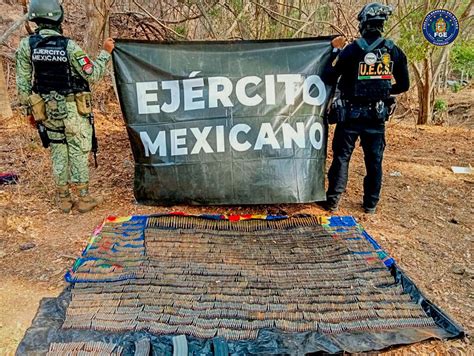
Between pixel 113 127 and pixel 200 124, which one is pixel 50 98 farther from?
pixel 113 127

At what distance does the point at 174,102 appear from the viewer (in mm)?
3871

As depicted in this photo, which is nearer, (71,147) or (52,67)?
(52,67)

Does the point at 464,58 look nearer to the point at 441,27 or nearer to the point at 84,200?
the point at 441,27

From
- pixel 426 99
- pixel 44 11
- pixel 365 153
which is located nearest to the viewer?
pixel 44 11

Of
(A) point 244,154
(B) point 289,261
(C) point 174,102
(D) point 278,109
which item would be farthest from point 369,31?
(B) point 289,261

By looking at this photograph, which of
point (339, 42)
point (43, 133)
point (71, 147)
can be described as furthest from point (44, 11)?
point (339, 42)

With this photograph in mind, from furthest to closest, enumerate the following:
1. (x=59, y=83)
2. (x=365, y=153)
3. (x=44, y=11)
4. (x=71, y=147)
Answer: (x=365, y=153) < (x=71, y=147) < (x=59, y=83) < (x=44, y=11)

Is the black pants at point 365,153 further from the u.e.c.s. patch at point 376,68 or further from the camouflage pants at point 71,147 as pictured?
the camouflage pants at point 71,147

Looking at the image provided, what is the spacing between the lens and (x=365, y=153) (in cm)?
402

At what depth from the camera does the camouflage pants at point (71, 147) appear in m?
3.79

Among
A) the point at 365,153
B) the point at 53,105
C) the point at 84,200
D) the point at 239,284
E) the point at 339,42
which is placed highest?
the point at 339,42

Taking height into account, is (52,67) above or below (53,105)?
above

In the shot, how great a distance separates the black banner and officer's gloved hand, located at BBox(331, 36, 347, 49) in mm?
54

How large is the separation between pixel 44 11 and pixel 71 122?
90cm
